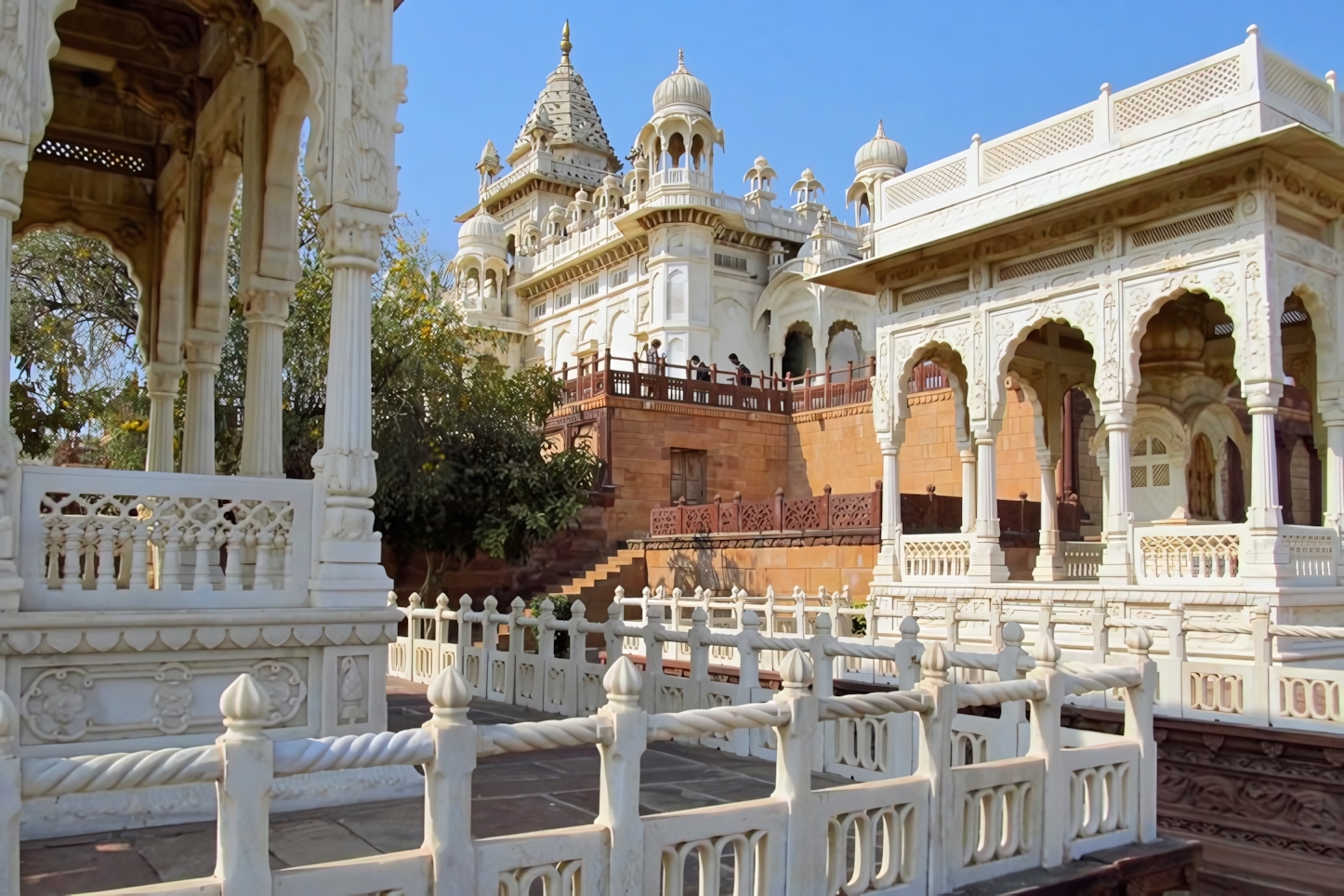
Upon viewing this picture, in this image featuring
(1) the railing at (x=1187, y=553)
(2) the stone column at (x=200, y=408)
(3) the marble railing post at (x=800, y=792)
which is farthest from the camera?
(1) the railing at (x=1187, y=553)

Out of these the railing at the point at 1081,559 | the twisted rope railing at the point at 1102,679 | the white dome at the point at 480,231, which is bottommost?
the twisted rope railing at the point at 1102,679

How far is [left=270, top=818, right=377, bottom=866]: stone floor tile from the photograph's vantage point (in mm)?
5227

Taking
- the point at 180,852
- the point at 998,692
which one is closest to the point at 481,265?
the point at 180,852

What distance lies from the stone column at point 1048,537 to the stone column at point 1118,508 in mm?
2500

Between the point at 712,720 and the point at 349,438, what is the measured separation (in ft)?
11.7

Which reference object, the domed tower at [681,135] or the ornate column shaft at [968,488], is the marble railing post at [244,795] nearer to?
the ornate column shaft at [968,488]

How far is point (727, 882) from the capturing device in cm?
504

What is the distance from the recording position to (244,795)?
3.36m

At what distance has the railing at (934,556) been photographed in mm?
15250

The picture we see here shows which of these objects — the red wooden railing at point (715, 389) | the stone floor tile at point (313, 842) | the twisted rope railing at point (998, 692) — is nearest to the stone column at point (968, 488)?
the red wooden railing at point (715, 389)

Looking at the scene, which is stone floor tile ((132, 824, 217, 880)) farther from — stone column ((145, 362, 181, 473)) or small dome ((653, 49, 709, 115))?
small dome ((653, 49, 709, 115))

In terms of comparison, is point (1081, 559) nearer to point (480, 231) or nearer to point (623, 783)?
point (623, 783)

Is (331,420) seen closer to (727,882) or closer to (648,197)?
(727,882)

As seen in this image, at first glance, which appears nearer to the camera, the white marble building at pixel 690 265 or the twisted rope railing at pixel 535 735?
the twisted rope railing at pixel 535 735
